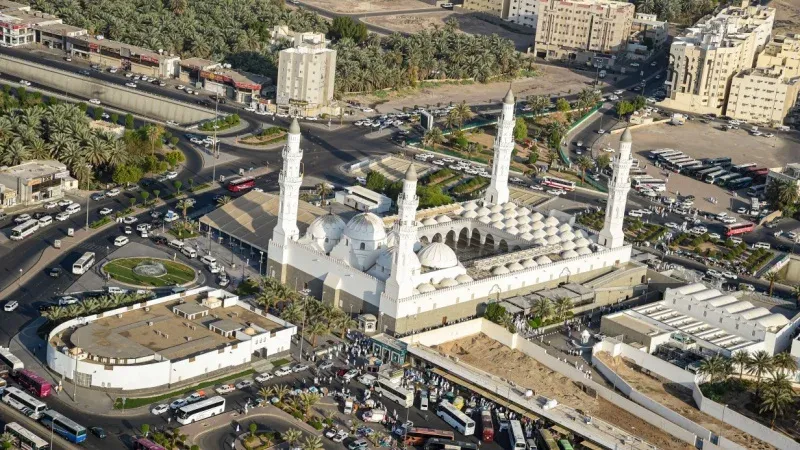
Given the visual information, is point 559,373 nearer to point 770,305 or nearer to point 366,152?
point 770,305

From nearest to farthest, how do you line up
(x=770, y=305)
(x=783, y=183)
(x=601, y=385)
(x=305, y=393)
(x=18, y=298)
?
(x=305, y=393) < (x=601, y=385) < (x=18, y=298) < (x=770, y=305) < (x=783, y=183)

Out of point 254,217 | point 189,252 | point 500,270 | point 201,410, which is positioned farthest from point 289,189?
point 201,410

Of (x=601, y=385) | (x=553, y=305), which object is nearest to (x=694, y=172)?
(x=553, y=305)

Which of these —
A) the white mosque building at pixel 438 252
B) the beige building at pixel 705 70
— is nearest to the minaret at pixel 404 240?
the white mosque building at pixel 438 252

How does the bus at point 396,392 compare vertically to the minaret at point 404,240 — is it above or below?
below

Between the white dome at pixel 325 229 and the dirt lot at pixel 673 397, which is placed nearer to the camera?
the dirt lot at pixel 673 397

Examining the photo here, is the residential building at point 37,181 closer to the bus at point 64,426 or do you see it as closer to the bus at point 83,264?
the bus at point 83,264
